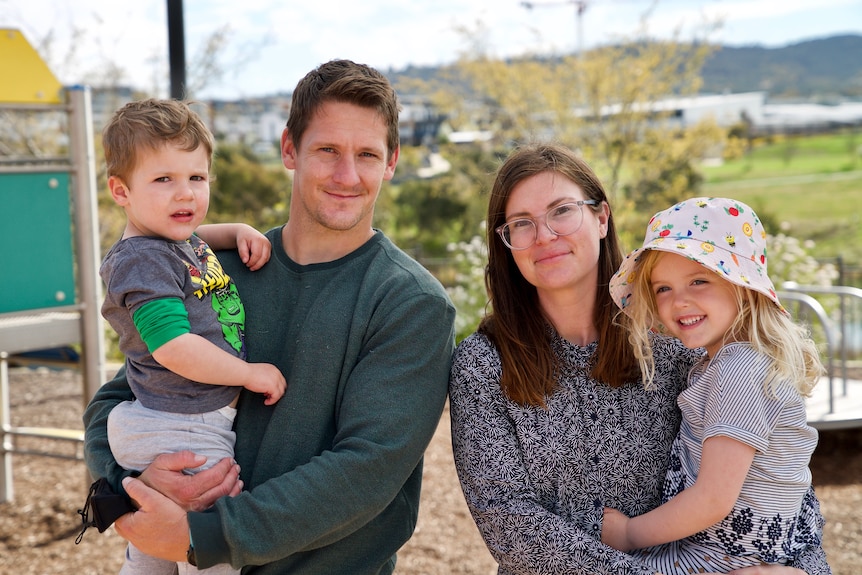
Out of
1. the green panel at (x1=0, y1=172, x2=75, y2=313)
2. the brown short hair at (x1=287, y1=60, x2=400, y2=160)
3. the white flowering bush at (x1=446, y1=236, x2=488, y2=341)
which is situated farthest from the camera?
the white flowering bush at (x1=446, y1=236, x2=488, y2=341)

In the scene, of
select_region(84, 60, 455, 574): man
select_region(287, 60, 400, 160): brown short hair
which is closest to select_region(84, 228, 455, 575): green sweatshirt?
select_region(84, 60, 455, 574): man

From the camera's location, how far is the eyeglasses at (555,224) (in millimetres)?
2041

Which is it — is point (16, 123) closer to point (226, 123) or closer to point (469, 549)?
point (469, 549)

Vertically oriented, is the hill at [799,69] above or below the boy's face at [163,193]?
above

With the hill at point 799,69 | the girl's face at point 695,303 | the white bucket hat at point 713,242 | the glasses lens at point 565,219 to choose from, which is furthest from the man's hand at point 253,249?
the hill at point 799,69

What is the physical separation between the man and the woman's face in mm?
253

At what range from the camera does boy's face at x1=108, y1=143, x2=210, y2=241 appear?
77.6 inches

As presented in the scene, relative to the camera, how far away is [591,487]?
6.55ft

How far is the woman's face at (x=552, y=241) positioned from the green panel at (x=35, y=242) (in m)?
2.91

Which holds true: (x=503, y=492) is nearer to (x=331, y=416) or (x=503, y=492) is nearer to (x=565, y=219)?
(x=331, y=416)

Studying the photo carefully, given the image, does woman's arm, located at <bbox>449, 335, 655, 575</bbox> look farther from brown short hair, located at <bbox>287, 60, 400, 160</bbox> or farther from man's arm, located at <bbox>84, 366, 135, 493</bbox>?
man's arm, located at <bbox>84, 366, 135, 493</bbox>

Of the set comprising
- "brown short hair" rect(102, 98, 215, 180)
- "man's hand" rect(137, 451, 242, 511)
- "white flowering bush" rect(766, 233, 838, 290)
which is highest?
"brown short hair" rect(102, 98, 215, 180)

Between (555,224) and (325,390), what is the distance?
2.35 ft

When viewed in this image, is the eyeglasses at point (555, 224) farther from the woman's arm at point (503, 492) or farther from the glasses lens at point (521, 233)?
the woman's arm at point (503, 492)
